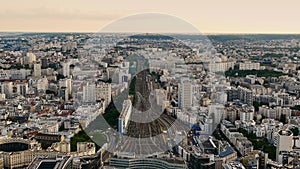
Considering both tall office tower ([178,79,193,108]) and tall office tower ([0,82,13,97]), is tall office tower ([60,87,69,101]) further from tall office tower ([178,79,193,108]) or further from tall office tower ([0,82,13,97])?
tall office tower ([178,79,193,108])

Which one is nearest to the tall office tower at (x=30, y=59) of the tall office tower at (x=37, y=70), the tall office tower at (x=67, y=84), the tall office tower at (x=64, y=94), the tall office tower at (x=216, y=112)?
the tall office tower at (x=37, y=70)

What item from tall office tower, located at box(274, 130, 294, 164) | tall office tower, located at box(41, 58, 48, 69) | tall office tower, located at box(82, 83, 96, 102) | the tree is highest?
tall office tower, located at box(41, 58, 48, 69)

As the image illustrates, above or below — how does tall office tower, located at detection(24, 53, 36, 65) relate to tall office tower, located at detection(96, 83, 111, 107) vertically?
above

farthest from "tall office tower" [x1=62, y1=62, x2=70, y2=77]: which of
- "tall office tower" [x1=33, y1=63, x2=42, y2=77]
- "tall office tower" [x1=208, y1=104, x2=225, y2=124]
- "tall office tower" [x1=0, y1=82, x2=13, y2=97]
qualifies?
"tall office tower" [x1=208, y1=104, x2=225, y2=124]

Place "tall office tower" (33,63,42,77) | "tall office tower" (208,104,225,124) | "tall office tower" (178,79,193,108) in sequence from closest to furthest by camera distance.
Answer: "tall office tower" (208,104,225,124), "tall office tower" (178,79,193,108), "tall office tower" (33,63,42,77)

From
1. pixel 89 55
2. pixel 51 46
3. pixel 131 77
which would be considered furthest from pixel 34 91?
pixel 51 46

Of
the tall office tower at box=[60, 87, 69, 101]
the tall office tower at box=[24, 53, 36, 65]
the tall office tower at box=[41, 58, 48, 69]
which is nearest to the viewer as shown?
the tall office tower at box=[60, 87, 69, 101]
